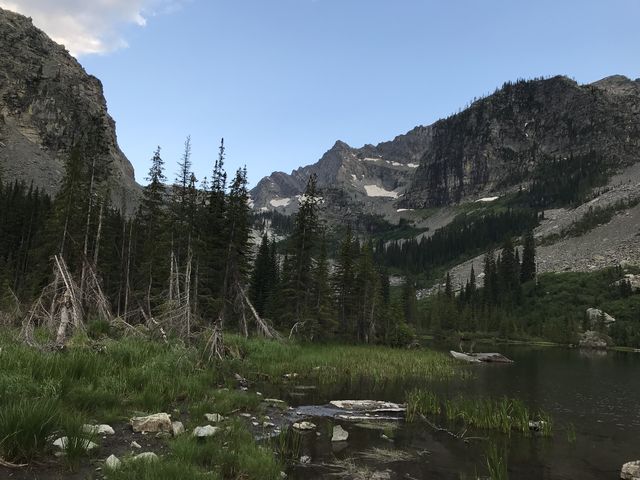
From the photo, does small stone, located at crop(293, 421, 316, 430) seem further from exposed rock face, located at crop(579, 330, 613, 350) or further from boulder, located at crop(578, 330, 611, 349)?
boulder, located at crop(578, 330, 611, 349)

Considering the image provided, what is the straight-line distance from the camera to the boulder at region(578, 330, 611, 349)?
94.3m

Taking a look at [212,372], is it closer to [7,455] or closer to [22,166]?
[7,455]

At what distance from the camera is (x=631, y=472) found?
42.7 feet

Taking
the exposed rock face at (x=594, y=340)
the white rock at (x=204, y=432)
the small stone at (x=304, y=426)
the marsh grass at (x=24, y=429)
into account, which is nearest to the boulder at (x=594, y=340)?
the exposed rock face at (x=594, y=340)

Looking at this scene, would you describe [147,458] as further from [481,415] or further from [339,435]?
[481,415]

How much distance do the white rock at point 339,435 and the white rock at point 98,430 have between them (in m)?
7.12

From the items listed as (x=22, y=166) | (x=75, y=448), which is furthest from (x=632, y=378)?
(x=22, y=166)

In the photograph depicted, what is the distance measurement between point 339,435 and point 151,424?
6452 millimetres

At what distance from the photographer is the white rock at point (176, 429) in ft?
34.4

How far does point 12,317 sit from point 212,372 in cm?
880

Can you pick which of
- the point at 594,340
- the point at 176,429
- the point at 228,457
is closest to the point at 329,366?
the point at 176,429

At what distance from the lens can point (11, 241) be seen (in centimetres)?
6806

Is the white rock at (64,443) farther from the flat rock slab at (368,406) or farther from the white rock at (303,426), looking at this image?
the flat rock slab at (368,406)

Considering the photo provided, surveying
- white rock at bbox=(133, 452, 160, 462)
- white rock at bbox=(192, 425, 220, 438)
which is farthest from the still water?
white rock at bbox=(133, 452, 160, 462)
